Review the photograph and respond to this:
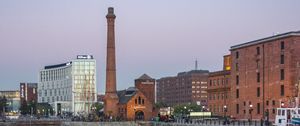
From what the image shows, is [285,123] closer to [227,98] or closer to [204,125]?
[204,125]

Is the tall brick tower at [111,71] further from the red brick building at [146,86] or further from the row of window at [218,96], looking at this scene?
the row of window at [218,96]

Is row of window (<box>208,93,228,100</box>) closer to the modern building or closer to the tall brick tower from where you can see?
the modern building

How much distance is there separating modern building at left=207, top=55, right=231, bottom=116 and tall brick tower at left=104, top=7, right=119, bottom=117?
84.4ft

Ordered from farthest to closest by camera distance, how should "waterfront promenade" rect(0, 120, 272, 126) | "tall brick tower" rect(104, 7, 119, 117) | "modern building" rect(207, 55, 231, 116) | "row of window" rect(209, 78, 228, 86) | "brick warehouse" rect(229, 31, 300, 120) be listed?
1. "tall brick tower" rect(104, 7, 119, 117)
2. "row of window" rect(209, 78, 228, 86)
3. "modern building" rect(207, 55, 231, 116)
4. "brick warehouse" rect(229, 31, 300, 120)
5. "waterfront promenade" rect(0, 120, 272, 126)

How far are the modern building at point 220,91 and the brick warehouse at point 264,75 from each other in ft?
32.7

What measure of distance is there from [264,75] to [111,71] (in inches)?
2217

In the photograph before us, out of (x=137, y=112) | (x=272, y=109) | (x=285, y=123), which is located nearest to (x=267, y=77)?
(x=272, y=109)

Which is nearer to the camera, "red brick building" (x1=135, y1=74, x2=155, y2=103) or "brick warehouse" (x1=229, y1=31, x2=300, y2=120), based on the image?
"brick warehouse" (x1=229, y1=31, x2=300, y2=120)

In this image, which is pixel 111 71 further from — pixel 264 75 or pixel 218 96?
pixel 264 75

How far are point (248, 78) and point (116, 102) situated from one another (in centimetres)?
5312

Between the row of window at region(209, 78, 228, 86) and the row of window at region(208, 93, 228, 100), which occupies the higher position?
the row of window at region(209, 78, 228, 86)

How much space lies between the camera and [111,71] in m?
170

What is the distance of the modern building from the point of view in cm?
15138

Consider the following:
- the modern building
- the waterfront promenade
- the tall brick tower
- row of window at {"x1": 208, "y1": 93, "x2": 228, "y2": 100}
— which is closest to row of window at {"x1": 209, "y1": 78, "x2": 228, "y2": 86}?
the modern building
